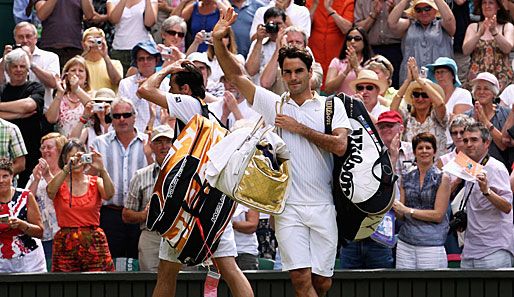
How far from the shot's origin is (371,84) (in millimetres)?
10867

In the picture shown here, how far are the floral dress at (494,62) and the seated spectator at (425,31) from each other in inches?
15.2

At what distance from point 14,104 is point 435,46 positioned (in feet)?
17.3

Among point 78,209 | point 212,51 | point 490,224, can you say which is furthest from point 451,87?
point 78,209

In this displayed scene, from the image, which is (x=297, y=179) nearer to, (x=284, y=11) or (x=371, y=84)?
(x=371, y=84)

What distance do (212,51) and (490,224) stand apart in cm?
449

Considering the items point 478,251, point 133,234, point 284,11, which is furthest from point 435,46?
point 133,234

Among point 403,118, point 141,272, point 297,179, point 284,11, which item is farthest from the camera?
point 284,11

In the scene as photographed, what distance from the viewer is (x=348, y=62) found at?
455 inches

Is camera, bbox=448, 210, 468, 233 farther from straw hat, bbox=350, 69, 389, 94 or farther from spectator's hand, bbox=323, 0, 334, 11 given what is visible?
spectator's hand, bbox=323, 0, 334, 11

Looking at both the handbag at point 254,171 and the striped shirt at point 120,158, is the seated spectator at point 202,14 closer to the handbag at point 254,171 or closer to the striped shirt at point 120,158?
the striped shirt at point 120,158

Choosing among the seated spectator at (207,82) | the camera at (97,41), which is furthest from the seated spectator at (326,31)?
the camera at (97,41)

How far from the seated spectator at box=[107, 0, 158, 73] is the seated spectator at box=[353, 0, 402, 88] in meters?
2.77

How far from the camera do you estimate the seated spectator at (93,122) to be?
10.7m

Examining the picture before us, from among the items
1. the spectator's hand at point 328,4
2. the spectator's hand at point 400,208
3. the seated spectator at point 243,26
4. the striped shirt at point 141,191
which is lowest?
the spectator's hand at point 400,208
